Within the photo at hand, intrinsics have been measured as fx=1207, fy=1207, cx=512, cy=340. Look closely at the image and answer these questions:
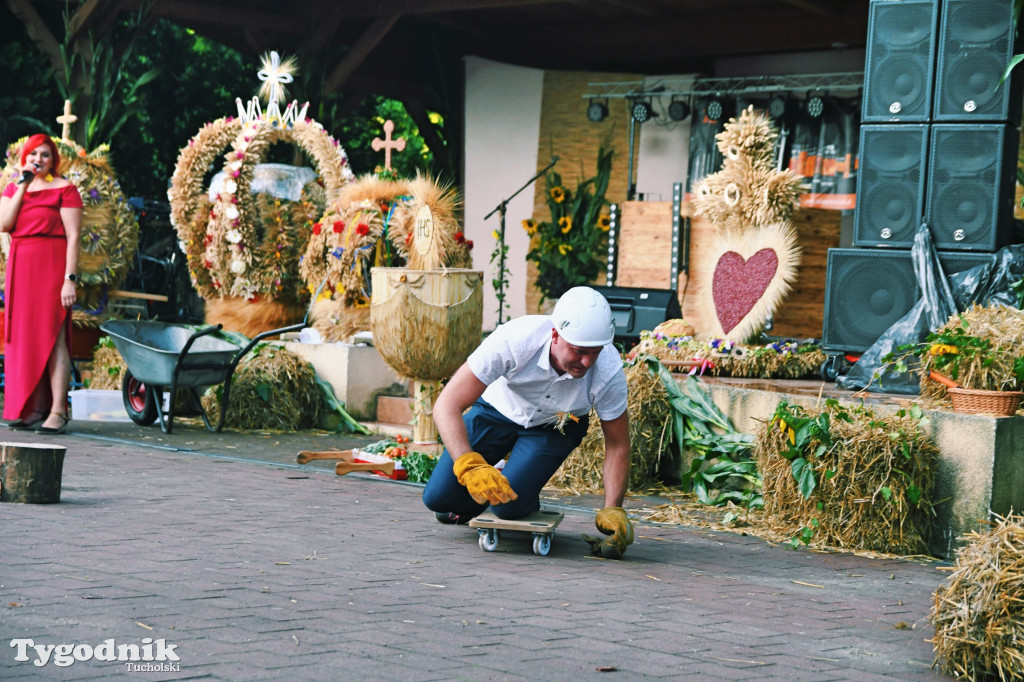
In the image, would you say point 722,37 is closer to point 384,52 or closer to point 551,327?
point 384,52

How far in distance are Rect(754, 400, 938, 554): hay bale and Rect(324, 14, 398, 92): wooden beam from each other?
8645 millimetres

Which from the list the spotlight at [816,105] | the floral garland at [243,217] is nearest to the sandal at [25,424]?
the floral garland at [243,217]

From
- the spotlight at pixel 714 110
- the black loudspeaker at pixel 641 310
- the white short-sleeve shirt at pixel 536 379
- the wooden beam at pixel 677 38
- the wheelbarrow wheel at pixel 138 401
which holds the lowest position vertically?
the wheelbarrow wheel at pixel 138 401

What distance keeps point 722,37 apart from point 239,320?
234 inches

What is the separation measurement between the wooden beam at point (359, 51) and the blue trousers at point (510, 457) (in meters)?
8.60

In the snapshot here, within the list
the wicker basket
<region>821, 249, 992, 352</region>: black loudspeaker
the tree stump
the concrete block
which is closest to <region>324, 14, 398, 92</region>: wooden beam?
the concrete block

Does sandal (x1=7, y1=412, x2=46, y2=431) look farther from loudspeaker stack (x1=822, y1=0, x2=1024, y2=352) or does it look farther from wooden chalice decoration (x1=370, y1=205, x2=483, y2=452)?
loudspeaker stack (x1=822, y1=0, x2=1024, y2=352)

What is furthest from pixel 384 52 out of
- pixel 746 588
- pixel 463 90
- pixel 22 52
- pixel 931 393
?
pixel 746 588

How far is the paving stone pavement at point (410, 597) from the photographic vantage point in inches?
120

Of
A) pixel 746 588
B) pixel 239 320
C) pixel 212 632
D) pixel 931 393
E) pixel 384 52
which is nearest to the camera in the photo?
pixel 212 632

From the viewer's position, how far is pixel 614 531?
434cm

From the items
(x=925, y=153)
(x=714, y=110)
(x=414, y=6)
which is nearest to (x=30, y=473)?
(x=925, y=153)

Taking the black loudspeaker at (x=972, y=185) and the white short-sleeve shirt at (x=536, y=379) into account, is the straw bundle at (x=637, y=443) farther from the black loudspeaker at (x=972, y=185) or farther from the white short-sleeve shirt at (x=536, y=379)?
the black loudspeaker at (x=972, y=185)

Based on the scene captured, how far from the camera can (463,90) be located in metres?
14.2
